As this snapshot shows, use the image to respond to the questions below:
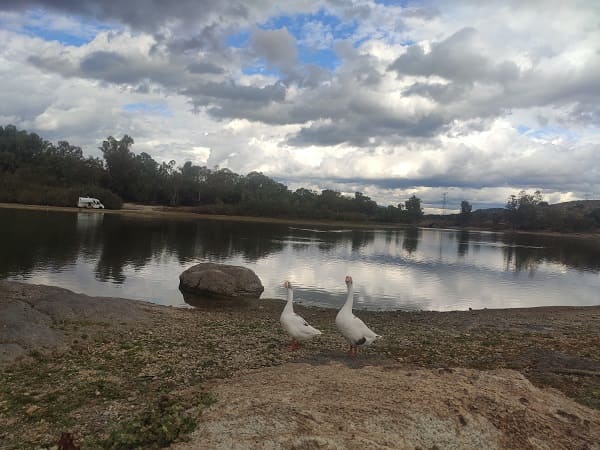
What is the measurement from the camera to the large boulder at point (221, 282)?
2612 cm

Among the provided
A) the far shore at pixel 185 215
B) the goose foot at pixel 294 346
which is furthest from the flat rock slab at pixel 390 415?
the far shore at pixel 185 215

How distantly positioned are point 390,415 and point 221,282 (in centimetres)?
2026

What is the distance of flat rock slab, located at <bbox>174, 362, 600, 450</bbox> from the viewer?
6.34m

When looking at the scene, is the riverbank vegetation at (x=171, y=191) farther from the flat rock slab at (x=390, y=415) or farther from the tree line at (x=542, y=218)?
the flat rock slab at (x=390, y=415)

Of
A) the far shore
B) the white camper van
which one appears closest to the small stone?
the far shore

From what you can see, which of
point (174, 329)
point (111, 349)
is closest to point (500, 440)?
point (111, 349)

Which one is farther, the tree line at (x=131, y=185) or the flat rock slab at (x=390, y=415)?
the tree line at (x=131, y=185)

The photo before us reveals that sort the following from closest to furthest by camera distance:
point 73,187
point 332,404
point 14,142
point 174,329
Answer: point 332,404 < point 174,329 < point 73,187 < point 14,142

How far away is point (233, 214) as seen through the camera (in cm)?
14812

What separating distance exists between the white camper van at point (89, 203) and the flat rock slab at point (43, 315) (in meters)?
112

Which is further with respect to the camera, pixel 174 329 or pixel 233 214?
pixel 233 214

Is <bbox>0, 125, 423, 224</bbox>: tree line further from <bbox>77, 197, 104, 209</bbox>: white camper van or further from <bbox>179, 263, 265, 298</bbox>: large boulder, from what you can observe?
<bbox>179, 263, 265, 298</bbox>: large boulder

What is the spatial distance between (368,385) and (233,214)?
142 m

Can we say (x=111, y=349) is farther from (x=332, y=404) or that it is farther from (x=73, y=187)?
(x=73, y=187)
